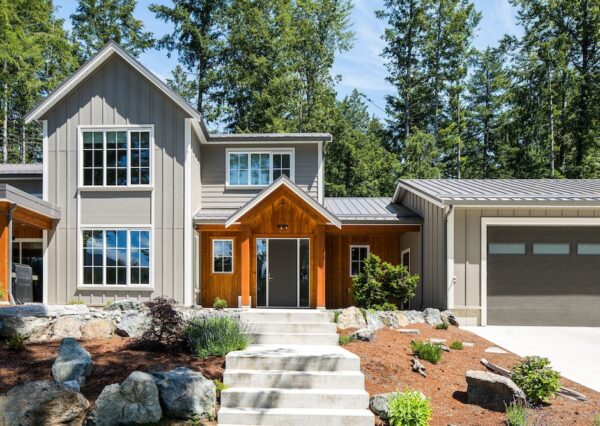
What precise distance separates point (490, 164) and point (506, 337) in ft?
74.6

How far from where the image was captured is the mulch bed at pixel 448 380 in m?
6.99

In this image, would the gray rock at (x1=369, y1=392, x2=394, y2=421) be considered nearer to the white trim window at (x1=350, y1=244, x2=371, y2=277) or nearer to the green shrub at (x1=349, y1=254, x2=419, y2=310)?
the green shrub at (x1=349, y1=254, x2=419, y2=310)

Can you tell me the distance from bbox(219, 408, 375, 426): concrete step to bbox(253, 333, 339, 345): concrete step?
309 cm

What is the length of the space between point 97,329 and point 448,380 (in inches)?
255

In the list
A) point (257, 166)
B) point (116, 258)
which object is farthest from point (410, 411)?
point (257, 166)

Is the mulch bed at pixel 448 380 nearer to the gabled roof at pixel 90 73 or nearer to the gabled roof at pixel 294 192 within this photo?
the gabled roof at pixel 294 192

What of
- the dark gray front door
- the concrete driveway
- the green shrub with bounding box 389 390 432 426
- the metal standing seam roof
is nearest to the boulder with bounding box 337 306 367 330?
the concrete driveway

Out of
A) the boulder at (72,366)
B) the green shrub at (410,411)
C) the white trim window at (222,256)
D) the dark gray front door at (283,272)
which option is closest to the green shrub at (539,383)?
the green shrub at (410,411)

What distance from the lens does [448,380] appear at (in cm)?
847

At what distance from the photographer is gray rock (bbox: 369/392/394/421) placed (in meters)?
7.19

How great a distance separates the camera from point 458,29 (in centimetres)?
2884

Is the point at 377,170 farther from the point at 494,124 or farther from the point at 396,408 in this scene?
the point at 396,408

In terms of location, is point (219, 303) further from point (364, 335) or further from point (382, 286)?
point (364, 335)

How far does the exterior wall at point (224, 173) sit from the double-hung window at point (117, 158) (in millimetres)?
2614
